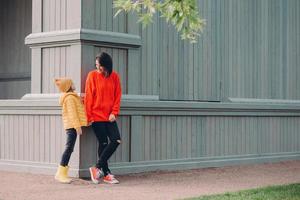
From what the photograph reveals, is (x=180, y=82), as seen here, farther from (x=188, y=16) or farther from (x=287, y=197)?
(x=188, y=16)

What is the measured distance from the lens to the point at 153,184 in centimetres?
1062

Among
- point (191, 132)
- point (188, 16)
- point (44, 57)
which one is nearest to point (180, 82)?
point (191, 132)

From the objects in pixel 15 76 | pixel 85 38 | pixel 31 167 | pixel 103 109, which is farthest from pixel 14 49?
pixel 103 109

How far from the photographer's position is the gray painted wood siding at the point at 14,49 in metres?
15.4

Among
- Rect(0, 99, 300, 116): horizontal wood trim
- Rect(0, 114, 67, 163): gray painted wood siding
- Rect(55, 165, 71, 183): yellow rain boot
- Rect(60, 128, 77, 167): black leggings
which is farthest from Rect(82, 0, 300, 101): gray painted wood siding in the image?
Rect(55, 165, 71, 183): yellow rain boot

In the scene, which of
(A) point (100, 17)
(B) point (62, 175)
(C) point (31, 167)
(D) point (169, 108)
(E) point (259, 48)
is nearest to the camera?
(B) point (62, 175)

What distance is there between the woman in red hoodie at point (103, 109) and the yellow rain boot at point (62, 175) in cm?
49

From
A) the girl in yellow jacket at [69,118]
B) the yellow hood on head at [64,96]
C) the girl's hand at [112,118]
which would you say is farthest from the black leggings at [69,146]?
the girl's hand at [112,118]

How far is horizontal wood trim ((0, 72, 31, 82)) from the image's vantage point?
1526 centimetres

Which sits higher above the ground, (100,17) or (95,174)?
(100,17)

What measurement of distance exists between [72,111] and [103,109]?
0.55 m

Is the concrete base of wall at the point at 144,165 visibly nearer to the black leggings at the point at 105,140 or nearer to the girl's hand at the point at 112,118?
the black leggings at the point at 105,140

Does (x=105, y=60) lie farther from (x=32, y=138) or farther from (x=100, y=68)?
(x=32, y=138)

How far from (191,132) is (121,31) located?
255cm
